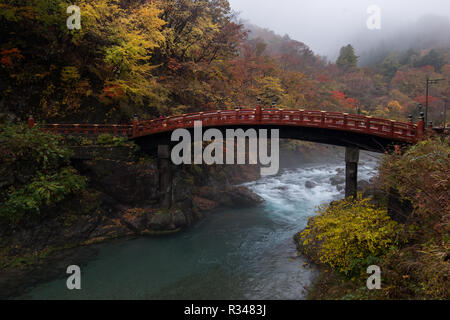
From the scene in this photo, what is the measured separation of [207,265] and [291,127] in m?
11.0

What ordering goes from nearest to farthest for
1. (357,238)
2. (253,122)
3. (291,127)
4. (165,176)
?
(357,238) → (253,122) → (291,127) → (165,176)

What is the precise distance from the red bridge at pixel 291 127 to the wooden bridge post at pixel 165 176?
1061 mm

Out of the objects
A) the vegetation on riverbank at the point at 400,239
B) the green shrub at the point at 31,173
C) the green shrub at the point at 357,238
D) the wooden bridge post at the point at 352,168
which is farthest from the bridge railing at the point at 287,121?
the green shrub at the point at 357,238

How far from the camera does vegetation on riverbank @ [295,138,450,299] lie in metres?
8.41

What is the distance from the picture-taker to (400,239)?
35.8ft

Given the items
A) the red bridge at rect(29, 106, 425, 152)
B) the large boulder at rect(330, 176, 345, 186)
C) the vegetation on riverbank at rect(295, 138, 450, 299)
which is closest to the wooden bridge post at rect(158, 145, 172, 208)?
the red bridge at rect(29, 106, 425, 152)

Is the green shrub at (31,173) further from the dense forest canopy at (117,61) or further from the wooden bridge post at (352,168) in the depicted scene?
the wooden bridge post at (352,168)

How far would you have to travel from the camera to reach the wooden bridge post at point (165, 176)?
21.2m

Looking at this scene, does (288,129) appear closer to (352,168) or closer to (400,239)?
(352,168)

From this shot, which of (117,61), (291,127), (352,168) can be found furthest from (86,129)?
(352,168)

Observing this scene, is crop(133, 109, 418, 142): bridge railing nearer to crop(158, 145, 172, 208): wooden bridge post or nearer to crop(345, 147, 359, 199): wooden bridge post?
crop(158, 145, 172, 208): wooden bridge post

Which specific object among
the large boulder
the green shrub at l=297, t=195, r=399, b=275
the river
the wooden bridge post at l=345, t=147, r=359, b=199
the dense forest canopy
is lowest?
the river

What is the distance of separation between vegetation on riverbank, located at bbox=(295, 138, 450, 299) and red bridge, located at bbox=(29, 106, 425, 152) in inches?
169
